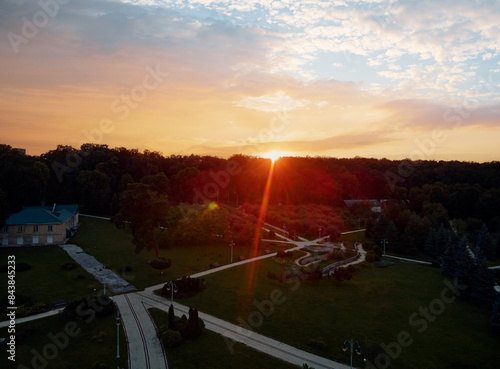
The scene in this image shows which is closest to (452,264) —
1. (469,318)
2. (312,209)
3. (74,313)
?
(469,318)

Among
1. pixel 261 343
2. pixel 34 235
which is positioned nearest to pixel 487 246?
pixel 261 343

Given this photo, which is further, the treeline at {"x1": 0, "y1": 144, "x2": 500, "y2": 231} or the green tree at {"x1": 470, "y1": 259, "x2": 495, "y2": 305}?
the treeline at {"x1": 0, "y1": 144, "x2": 500, "y2": 231}

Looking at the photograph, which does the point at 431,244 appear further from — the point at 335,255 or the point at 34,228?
the point at 34,228

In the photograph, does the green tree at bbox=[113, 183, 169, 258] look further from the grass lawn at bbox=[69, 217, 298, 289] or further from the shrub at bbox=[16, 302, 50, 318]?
the shrub at bbox=[16, 302, 50, 318]

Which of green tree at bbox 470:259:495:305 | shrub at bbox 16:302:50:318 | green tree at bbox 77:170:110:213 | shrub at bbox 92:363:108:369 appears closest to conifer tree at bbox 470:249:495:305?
green tree at bbox 470:259:495:305

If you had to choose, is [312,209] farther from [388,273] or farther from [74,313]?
[74,313]

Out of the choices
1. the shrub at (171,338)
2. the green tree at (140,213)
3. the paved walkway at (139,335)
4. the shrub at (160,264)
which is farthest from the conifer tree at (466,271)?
the green tree at (140,213)
